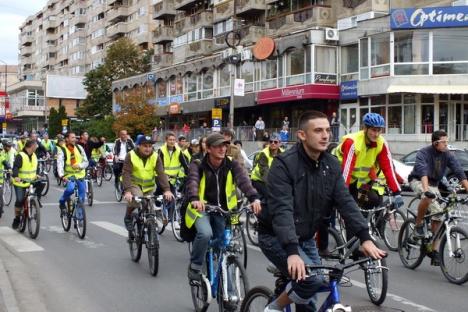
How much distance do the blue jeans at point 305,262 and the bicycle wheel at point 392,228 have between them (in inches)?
187

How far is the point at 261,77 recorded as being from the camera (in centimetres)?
4353

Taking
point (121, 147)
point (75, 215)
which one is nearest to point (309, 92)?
point (121, 147)

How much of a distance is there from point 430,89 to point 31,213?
25300mm

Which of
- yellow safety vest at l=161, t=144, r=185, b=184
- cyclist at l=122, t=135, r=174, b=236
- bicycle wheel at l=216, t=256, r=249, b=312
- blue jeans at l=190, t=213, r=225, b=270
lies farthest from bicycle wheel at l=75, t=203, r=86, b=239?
bicycle wheel at l=216, t=256, r=249, b=312

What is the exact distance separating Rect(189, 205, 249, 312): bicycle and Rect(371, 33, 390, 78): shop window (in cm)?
2963

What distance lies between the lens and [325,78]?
38219 millimetres

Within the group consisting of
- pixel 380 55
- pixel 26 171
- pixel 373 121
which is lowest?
pixel 26 171

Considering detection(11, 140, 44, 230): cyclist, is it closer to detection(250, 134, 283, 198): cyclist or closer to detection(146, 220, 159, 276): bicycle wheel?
detection(250, 134, 283, 198): cyclist

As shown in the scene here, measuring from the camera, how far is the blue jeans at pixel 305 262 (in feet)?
12.7

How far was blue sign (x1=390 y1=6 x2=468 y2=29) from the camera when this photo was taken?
32188 mm

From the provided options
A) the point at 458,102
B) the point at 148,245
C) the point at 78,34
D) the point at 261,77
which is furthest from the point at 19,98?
the point at 148,245

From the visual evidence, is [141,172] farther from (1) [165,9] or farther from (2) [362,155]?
(1) [165,9]

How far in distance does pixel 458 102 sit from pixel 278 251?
104ft

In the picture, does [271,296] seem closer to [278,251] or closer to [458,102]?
[278,251]
